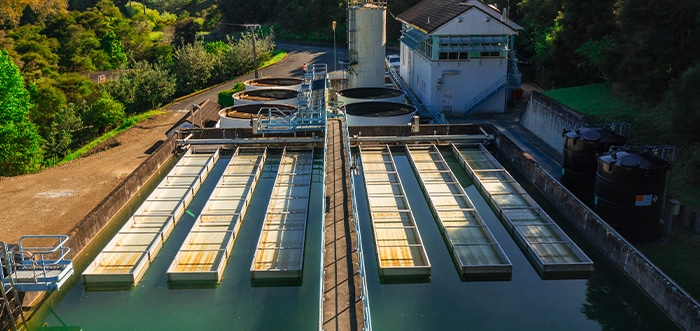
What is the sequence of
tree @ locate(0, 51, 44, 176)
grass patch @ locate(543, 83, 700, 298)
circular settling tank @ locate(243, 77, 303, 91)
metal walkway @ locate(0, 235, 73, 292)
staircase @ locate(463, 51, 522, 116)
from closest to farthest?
1. metal walkway @ locate(0, 235, 73, 292)
2. grass patch @ locate(543, 83, 700, 298)
3. tree @ locate(0, 51, 44, 176)
4. staircase @ locate(463, 51, 522, 116)
5. circular settling tank @ locate(243, 77, 303, 91)

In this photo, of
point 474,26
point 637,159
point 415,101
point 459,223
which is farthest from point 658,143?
point 415,101

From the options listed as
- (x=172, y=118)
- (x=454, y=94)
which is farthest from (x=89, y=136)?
(x=454, y=94)

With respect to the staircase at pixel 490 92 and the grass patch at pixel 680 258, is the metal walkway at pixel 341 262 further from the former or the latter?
the staircase at pixel 490 92

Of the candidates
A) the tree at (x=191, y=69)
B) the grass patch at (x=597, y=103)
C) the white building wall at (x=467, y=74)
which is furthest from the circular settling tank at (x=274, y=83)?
the grass patch at (x=597, y=103)

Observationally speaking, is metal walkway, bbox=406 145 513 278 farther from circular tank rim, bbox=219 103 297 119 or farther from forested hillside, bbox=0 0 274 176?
forested hillside, bbox=0 0 274 176

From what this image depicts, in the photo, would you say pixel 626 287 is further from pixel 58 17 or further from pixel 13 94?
pixel 58 17

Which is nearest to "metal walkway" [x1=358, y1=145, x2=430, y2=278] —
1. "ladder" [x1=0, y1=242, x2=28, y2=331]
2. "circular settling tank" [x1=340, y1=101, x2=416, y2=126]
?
"circular settling tank" [x1=340, y1=101, x2=416, y2=126]
